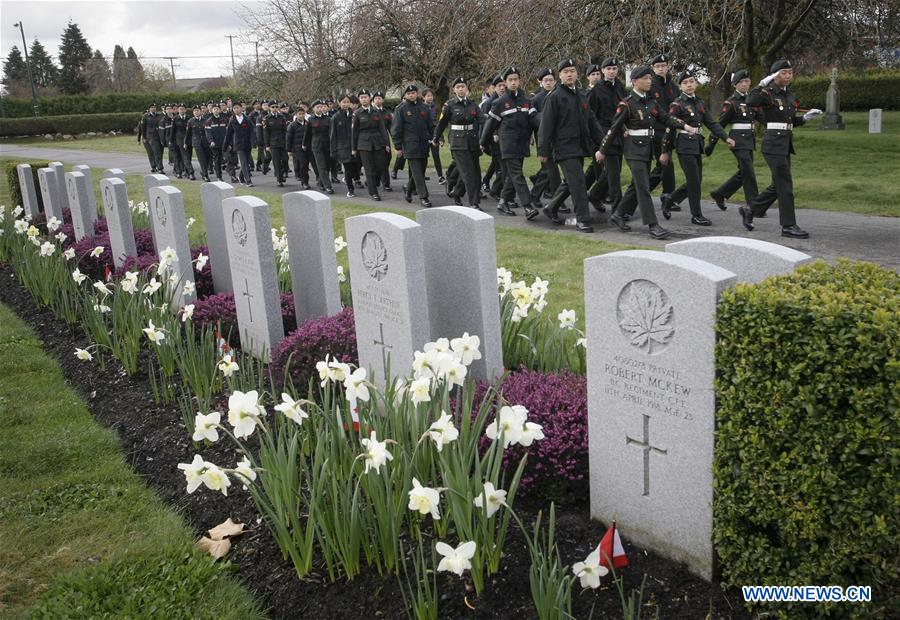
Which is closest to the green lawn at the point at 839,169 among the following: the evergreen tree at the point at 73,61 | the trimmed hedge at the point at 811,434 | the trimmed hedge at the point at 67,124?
the trimmed hedge at the point at 811,434

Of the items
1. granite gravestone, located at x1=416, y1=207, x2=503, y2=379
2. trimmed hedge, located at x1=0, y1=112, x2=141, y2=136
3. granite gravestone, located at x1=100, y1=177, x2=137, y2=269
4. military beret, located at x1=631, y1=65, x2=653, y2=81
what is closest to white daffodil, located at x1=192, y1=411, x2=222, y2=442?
granite gravestone, located at x1=416, y1=207, x2=503, y2=379

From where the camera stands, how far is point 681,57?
→ 15.8 metres

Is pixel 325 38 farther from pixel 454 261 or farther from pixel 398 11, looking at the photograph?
pixel 454 261

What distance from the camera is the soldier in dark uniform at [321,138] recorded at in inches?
667

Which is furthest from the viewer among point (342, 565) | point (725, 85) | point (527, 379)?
point (725, 85)

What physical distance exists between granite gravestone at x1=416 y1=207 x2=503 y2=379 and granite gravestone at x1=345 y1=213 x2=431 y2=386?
27 centimetres

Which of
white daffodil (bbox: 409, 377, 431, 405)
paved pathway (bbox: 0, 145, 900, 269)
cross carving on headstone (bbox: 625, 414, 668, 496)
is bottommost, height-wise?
paved pathway (bbox: 0, 145, 900, 269)

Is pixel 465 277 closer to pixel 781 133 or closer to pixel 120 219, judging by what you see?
pixel 120 219

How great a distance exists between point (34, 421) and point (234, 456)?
1.69 meters

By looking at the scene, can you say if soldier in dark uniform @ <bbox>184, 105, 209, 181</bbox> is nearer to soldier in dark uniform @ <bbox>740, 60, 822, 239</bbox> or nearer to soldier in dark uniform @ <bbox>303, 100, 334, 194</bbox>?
soldier in dark uniform @ <bbox>303, 100, 334, 194</bbox>

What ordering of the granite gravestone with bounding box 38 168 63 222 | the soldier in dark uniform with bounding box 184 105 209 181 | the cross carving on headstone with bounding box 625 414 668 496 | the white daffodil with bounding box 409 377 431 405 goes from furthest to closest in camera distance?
the soldier in dark uniform with bounding box 184 105 209 181, the granite gravestone with bounding box 38 168 63 222, the cross carving on headstone with bounding box 625 414 668 496, the white daffodil with bounding box 409 377 431 405

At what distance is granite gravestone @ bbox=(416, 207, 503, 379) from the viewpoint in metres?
4.73

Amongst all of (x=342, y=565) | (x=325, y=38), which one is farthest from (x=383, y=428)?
(x=325, y=38)

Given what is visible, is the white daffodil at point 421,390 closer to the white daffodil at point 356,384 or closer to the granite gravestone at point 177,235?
the white daffodil at point 356,384
